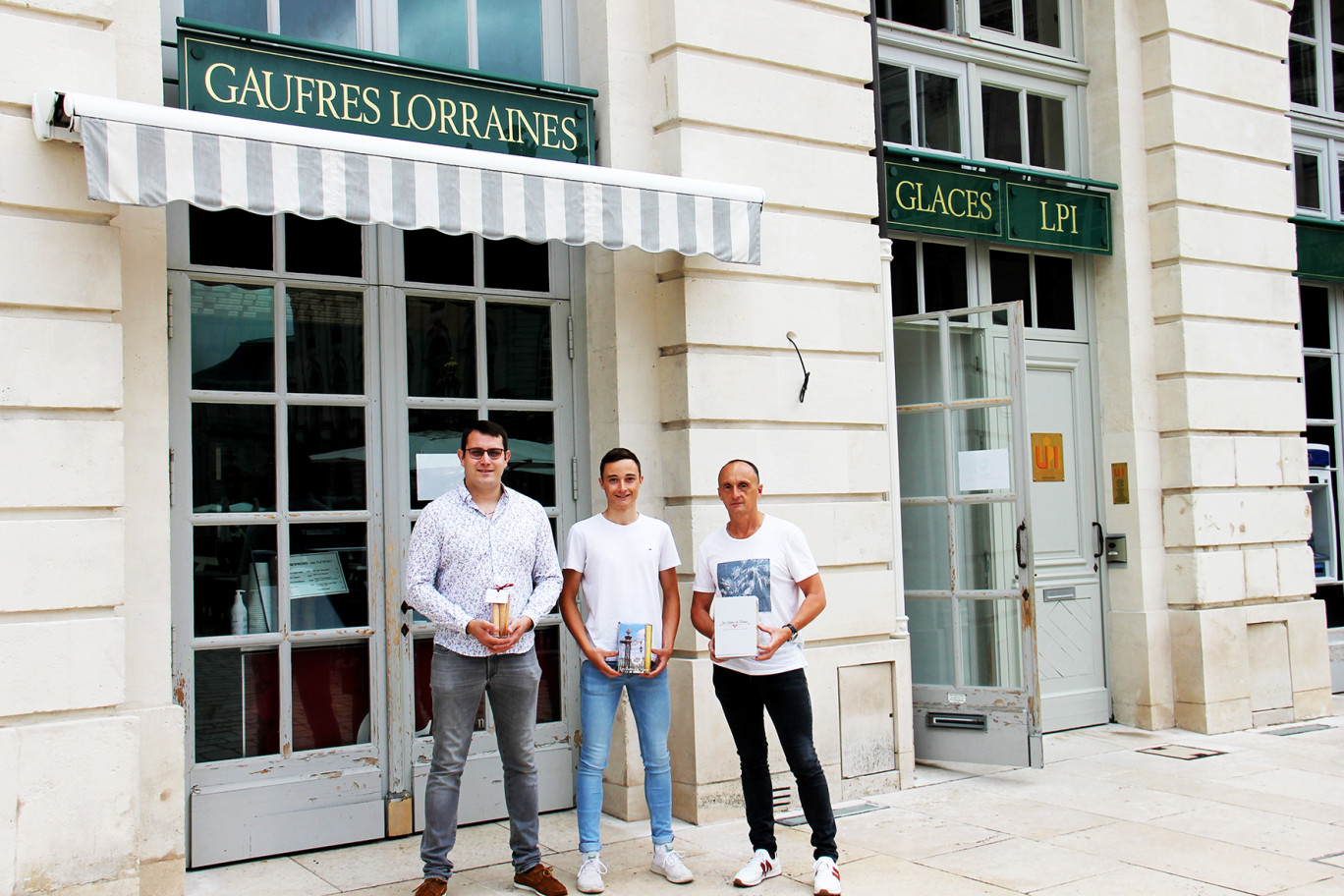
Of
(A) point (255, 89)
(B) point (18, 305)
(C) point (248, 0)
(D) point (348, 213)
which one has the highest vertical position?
(C) point (248, 0)

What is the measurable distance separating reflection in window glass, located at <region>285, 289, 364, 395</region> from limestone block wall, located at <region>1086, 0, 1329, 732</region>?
511 cm

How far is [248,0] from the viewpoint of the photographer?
18.3 feet

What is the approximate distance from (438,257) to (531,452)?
41.4 inches

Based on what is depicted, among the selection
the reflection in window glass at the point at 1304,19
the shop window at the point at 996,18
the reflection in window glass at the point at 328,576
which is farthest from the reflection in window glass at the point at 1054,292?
the reflection in window glass at the point at 328,576

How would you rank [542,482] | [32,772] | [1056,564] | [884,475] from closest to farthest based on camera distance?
[32,772], [542,482], [884,475], [1056,564]

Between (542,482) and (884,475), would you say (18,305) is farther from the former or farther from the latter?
(884,475)

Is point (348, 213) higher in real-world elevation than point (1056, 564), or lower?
higher

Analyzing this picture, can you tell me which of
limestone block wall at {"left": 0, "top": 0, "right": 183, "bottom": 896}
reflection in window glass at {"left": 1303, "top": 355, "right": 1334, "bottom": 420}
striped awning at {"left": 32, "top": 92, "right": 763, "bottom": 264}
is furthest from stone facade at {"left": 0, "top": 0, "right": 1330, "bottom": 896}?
reflection in window glass at {"left": 1303, "top": 355, "right": 1334, "bottom": 420}

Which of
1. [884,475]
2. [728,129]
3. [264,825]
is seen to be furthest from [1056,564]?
[264,825]

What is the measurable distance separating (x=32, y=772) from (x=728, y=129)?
4234 millimetres

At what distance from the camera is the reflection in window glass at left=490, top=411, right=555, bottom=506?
6098 millimetres

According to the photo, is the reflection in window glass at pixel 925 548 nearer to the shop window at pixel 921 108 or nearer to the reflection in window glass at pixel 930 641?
the reflection in window glass at pixel 930 641

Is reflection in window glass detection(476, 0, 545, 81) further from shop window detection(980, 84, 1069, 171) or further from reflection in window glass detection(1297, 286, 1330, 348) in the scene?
reflection in window glass detection(1297, 286, 1330, 348)

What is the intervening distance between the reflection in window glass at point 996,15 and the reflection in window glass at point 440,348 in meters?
4.28
